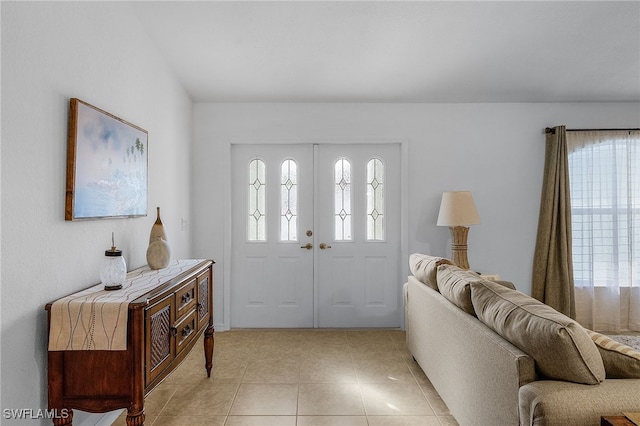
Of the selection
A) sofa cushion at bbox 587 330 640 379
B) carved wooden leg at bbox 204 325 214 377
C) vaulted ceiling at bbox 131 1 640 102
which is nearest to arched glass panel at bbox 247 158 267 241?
vaulted ceiling at bbox 131 1 640 102

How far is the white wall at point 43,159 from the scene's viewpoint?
1.44 m

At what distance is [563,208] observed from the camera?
3.69 meters

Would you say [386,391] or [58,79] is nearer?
[58,79]

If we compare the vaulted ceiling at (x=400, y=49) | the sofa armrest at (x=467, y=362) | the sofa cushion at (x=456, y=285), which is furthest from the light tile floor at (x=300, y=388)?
the vaulted ceiling at (x=400, y=49)

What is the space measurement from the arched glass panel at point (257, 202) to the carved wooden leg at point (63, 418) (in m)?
2.42

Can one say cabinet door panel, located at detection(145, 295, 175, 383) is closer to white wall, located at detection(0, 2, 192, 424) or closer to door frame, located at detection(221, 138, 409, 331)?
white wall, located at detection(0, 2, 192, 424)

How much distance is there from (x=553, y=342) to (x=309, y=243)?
9.18 ft

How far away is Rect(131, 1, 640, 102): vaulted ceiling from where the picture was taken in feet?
8.46

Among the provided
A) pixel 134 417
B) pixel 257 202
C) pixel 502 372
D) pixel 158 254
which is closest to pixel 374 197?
pixel 257 202

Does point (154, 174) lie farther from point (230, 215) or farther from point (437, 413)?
point (437, 413)

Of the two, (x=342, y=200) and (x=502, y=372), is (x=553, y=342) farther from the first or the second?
(x=342, y=200)

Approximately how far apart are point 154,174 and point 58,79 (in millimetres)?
1190

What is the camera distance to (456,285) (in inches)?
81.3

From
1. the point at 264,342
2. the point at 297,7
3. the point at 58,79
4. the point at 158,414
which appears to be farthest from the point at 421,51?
the point at 158,414
